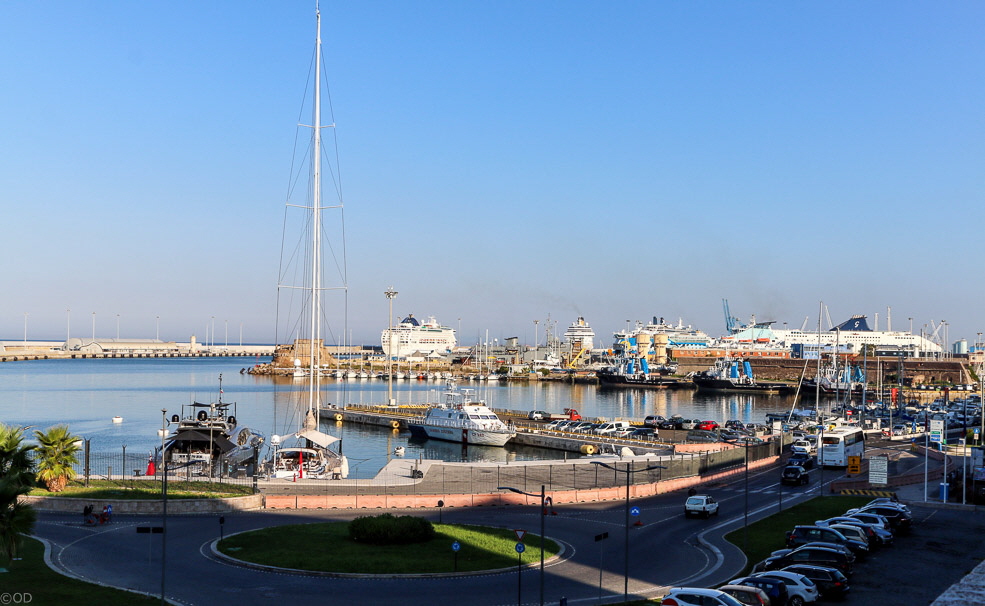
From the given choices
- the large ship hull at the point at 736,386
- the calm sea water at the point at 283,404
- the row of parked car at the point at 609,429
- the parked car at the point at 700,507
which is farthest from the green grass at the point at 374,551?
the large ship hull at the point at 736,386

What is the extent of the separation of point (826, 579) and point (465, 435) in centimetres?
5385

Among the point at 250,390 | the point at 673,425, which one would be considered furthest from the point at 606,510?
the point at 250,390

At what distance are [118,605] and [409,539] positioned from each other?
31.9ft

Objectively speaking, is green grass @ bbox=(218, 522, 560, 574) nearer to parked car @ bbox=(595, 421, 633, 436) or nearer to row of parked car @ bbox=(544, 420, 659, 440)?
row of parked car @ bbox=(544, 420, 659, 440)

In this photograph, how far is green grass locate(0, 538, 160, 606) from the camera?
19953 millimetres

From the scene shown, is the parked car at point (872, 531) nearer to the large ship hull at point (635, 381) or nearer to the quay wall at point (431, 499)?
the quay wall at point (431, 499)

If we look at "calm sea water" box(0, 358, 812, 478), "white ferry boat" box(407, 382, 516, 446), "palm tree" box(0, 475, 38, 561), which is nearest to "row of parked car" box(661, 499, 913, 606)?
"palm tree" box(0, 475, 38, 561)

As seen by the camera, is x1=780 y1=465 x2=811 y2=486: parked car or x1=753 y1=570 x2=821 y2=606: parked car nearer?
x1=753 y1=570 x2=821 y2=606: parked car

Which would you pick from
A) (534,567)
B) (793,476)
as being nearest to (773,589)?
(534,567)

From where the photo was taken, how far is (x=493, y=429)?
241ft

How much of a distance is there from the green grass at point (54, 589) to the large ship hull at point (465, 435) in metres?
51.1

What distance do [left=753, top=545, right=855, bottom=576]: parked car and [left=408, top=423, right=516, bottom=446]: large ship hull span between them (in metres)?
48.8

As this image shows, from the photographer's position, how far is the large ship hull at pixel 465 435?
2857 inches

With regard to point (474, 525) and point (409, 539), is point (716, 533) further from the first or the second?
point (409, 539)
